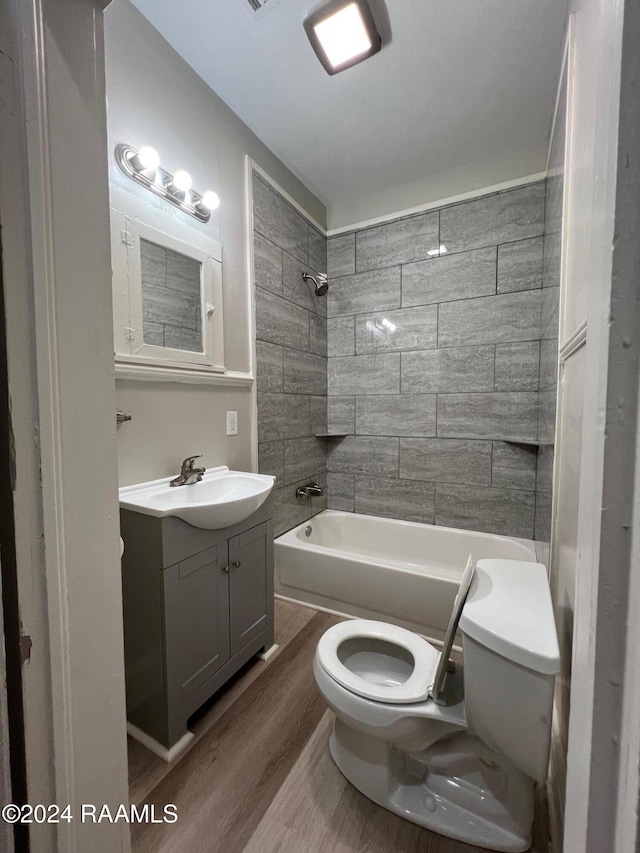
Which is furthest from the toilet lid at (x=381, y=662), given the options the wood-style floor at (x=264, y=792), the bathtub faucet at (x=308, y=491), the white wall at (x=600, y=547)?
the bathtub faucet at (x=308, y=491)

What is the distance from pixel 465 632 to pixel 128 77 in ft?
7.34

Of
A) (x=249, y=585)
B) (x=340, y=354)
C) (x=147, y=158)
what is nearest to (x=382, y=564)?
(x=249, y=585)

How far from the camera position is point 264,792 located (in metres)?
1.07

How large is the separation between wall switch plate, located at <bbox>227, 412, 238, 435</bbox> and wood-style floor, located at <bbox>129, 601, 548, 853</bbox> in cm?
117

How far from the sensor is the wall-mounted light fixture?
134 centimetres

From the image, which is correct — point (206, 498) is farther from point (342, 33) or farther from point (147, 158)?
point (342, 33)

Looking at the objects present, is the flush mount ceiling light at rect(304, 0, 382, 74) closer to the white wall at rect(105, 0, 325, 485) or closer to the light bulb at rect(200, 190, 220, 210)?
the white wall at rect(105, 0, 325, 485)

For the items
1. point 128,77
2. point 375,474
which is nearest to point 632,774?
point 128,77

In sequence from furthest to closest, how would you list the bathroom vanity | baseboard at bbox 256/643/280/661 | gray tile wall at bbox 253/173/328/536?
gray tile wall at bbox 253/173/328/536
baseboard at bbox 256/643/280/661
the bathroom vanity

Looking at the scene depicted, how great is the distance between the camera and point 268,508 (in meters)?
1.62

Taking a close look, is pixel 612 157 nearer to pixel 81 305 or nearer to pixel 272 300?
pixel 81 305

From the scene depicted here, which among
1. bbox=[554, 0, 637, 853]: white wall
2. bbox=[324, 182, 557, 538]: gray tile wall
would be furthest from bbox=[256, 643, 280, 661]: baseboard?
bbox=[554, 0, 637, 853]: white wall

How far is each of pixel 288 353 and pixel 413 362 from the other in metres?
0.88

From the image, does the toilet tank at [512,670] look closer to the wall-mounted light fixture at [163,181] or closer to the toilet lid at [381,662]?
the toilet lid at [381,662]
